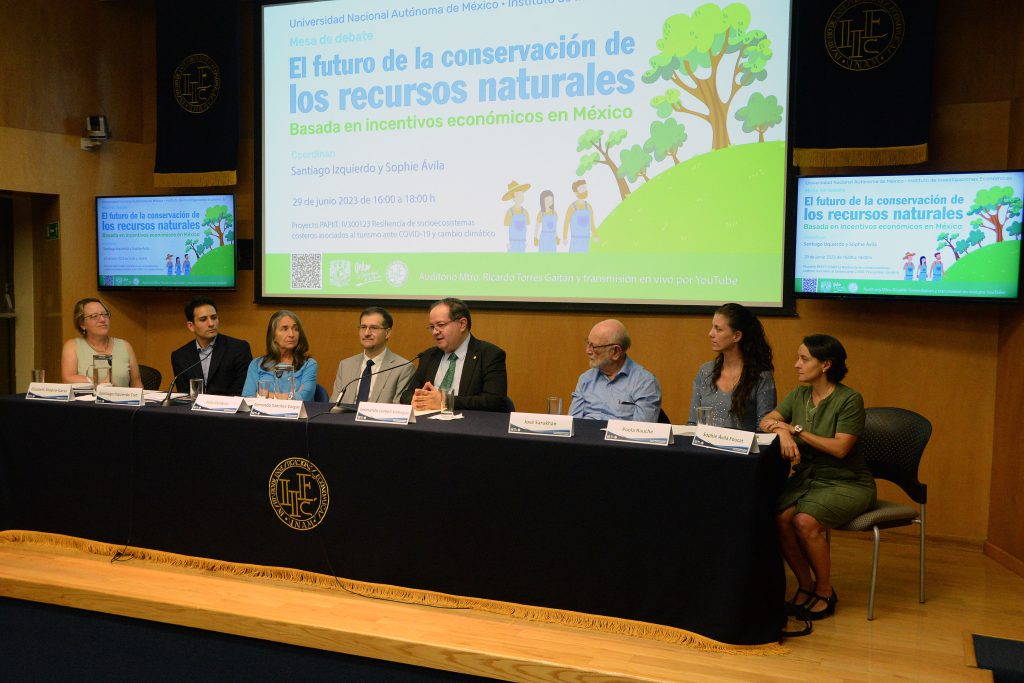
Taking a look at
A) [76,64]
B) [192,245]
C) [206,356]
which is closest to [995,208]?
[206,356]

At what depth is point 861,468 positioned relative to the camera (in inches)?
125

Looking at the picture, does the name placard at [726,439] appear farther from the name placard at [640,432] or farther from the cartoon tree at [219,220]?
the cartoon tree at [219,220]

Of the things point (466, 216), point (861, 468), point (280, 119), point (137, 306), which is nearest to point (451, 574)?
point (861, 468)

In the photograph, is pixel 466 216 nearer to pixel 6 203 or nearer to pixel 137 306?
pixel 137 306

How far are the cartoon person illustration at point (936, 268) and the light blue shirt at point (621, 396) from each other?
4.63ft

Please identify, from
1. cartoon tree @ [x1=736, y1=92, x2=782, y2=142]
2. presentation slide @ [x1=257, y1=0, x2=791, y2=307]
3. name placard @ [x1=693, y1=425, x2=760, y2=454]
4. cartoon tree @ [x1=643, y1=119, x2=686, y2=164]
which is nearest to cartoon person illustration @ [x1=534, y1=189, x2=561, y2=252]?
presentation slide @ [x1=257, y1=0, x2=791, y2=307]

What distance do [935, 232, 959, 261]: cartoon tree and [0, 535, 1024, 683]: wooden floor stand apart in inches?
54.5

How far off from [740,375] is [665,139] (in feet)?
5.13

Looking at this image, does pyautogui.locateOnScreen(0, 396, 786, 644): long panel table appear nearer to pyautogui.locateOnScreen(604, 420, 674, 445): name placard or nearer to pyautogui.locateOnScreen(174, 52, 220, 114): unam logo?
pyautogui.locateOnScreen(604, 420, 674, 445): name placard

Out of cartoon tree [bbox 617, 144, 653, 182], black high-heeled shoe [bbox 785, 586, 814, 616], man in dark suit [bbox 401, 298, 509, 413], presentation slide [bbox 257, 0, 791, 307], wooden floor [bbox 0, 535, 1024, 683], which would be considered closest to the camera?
wooden floor [bbox 0, 535, 1024, 683]

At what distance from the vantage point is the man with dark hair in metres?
3.86

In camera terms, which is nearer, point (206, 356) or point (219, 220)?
point (206, 356)

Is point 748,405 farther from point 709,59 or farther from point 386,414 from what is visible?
point 709,59

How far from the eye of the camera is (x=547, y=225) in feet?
15.4
